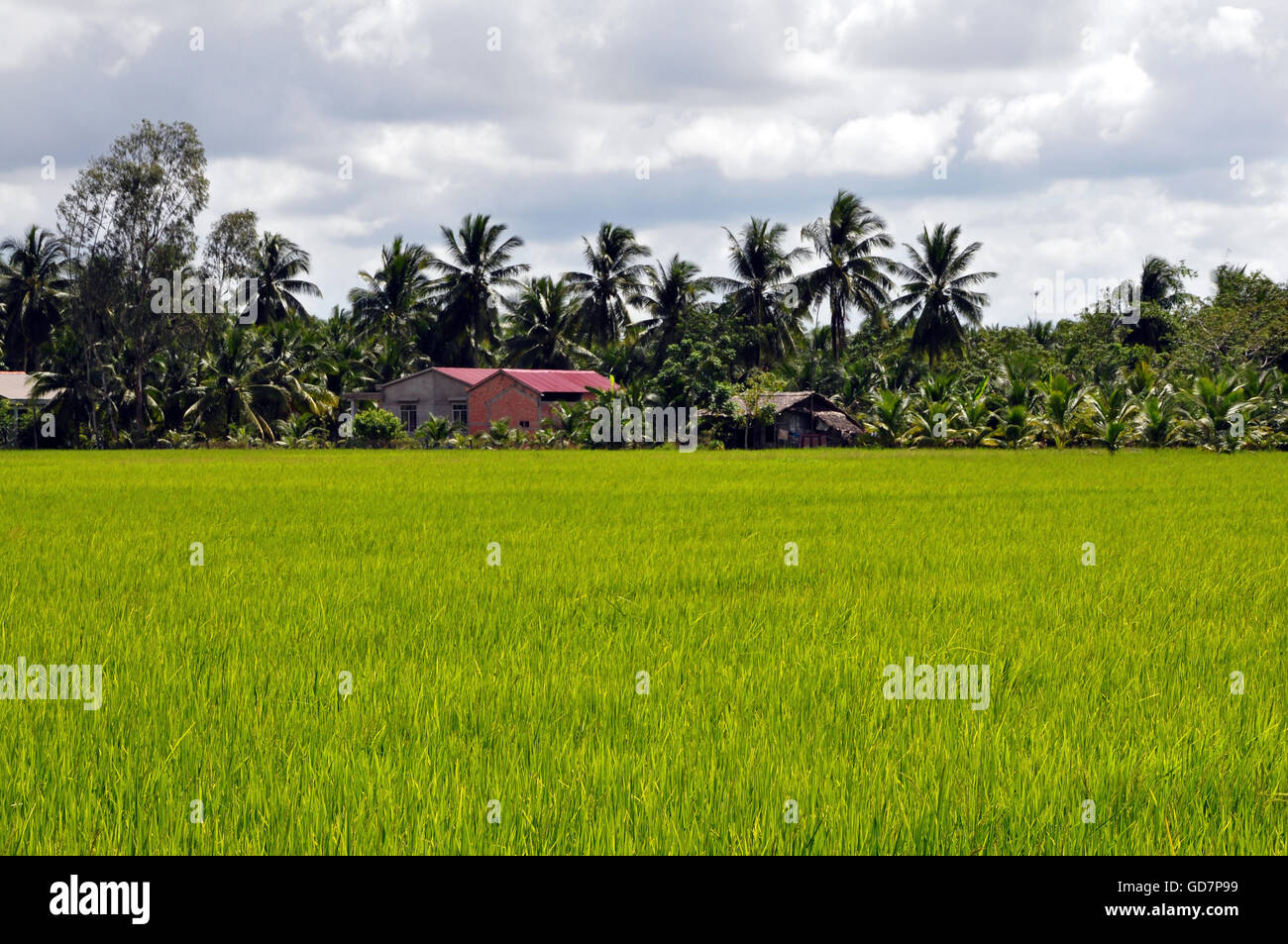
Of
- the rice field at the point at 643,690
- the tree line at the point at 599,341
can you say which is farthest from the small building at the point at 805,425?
the rice field at the point at 643,690

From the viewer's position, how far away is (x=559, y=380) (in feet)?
156

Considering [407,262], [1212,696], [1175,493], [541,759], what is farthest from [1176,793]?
[407,262]

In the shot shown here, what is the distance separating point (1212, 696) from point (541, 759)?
272 cm

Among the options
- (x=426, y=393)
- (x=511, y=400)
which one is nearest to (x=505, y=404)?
(x=511, y=400)

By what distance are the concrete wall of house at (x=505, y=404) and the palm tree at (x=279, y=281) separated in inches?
452

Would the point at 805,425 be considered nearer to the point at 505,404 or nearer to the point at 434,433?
the point at 505,404

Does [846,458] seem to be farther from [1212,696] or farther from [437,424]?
[1212,696]

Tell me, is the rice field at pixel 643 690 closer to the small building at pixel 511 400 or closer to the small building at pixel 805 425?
the small building at pixel 805 425

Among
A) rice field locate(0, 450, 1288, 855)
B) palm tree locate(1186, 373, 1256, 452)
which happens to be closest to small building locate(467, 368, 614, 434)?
palm tree locate(1186, 373, 1256, 452)

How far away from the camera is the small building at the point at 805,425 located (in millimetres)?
42250

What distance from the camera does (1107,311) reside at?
54.8 meters

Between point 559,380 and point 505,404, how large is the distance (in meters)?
2.96

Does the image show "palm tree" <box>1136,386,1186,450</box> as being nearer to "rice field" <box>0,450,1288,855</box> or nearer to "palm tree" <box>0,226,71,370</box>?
"rice field" <box>0,450,1288,855</box>
